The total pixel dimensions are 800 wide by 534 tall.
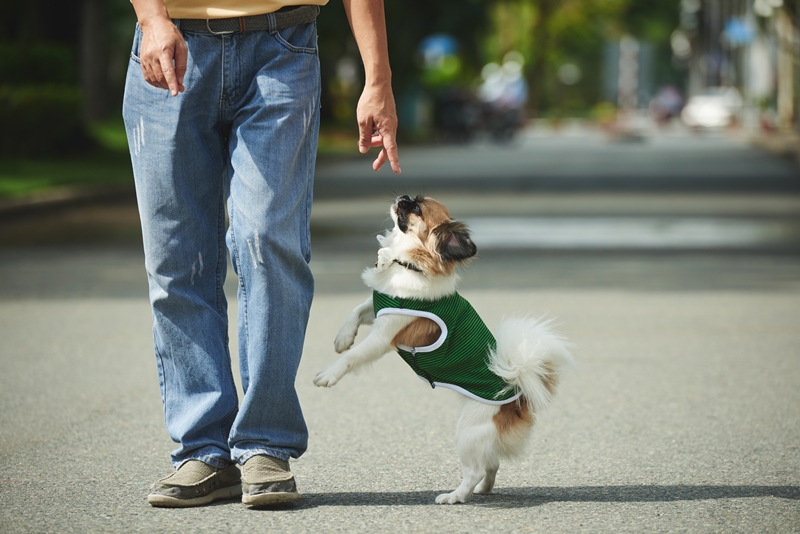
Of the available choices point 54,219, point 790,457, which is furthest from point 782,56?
point 790,457

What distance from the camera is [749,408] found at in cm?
582

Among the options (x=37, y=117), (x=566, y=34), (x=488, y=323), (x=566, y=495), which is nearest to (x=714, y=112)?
(x=566, y=34)

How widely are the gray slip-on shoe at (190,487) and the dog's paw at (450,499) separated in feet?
2.24

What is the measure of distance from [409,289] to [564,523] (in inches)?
33.4

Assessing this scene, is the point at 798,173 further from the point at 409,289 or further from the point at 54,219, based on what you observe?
the point at 409,289

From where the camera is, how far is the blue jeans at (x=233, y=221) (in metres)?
3.98

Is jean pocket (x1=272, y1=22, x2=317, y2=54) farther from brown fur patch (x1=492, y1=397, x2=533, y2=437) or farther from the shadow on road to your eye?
the shadow on road

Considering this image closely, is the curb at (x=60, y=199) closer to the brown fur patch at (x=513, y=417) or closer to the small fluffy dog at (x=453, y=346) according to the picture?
the small fluffy dog at (x=453, y=346)

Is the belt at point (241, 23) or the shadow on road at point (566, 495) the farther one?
the shadow on road at point (566, 495)

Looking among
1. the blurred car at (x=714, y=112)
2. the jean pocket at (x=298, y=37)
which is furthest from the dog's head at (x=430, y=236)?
the blurred car at (x=714, y=112)

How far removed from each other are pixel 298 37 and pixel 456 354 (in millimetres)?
1103

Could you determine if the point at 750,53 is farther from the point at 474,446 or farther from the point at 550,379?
the point at 474,446

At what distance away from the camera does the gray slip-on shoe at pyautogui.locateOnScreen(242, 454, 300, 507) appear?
3943mm

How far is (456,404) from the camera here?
5.90 meters
